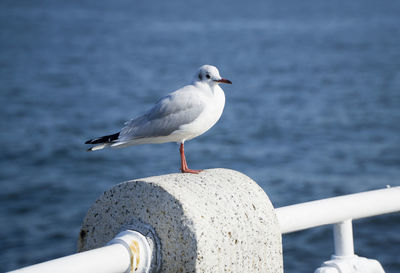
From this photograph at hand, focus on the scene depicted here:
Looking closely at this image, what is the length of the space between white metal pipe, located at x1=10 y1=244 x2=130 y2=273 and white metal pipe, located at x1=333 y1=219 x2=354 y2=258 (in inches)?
39.5

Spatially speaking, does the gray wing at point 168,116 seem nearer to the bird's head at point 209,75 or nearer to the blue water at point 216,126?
the bird's head at point 209,75

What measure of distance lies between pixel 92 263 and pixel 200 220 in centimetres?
45

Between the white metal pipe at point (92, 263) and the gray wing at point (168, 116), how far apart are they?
4.71 ft

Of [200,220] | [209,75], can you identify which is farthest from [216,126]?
[200,220]

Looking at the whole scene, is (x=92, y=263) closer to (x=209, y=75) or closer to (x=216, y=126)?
(x=209, y=75)

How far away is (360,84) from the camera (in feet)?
91.7

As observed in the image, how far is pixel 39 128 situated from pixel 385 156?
10.7 metres

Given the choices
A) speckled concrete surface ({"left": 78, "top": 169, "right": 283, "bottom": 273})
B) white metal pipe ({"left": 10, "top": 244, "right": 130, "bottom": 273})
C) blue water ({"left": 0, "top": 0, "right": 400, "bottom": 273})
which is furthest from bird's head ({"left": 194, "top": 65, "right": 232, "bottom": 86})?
blue water ({"left": 0, "top": 0, "right": 400, "bottom": 273})

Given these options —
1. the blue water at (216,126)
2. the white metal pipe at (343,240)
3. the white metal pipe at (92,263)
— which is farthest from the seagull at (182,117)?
the blue water at (216,126)

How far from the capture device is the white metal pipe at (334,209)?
263 cm

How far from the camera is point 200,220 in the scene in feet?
7.65

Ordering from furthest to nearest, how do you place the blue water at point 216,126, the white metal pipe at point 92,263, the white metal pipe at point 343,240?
the blue water at point 216,126
the white metal pipe at point 343,240
the white metal pipe at point 92,263

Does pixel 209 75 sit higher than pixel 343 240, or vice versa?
pixel 209 75

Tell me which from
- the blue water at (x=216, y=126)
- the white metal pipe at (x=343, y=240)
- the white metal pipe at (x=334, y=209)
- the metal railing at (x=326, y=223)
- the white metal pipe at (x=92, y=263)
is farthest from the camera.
Result: the blue water at (x=216, y=126)
